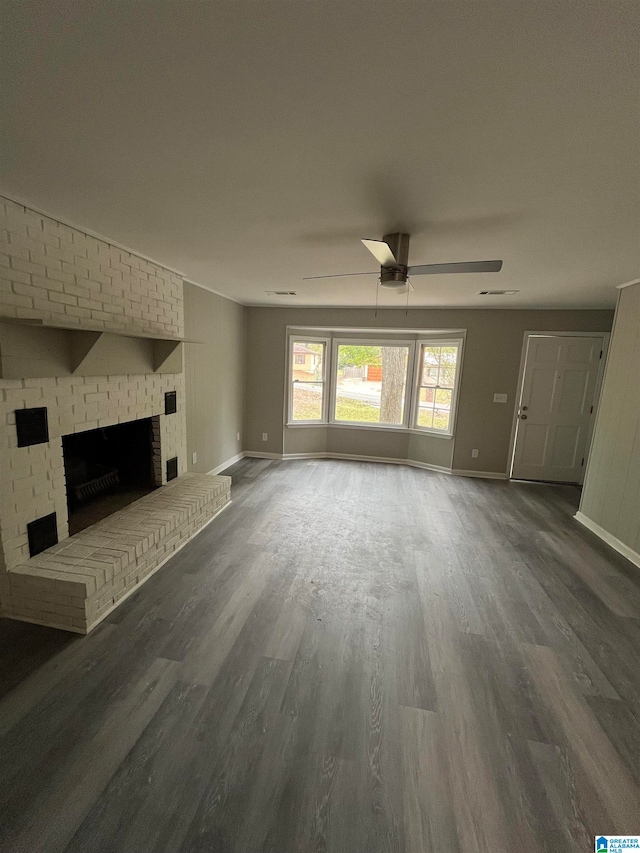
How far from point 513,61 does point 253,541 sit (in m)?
3.21

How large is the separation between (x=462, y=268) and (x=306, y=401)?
3.94 metres

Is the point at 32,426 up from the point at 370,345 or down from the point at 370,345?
down

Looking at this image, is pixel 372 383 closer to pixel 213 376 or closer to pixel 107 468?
pixel 213 376

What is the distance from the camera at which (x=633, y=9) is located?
810 mm

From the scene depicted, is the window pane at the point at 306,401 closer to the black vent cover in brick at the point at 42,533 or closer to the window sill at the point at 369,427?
the window sill at the point at 369,427

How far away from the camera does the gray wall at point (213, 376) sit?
4168 millimetres

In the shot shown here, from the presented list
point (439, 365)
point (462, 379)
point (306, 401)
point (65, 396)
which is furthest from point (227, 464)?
point (462, 379)

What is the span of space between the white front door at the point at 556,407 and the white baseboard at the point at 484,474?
6.5 inches

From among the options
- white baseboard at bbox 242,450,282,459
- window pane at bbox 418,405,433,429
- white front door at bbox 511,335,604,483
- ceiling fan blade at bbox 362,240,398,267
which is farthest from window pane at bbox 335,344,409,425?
ceiling fan blade at bbox 362,240,398,267

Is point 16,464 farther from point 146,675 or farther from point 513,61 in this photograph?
point 513,61

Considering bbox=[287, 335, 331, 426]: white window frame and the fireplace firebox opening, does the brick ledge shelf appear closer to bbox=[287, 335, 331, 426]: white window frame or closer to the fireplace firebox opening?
the fireplace firebox opening

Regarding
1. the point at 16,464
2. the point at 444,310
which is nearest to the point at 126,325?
the point at 16,464

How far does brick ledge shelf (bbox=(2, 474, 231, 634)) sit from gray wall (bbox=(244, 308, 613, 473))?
287 centimetres

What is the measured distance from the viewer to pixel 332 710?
1.67 m
